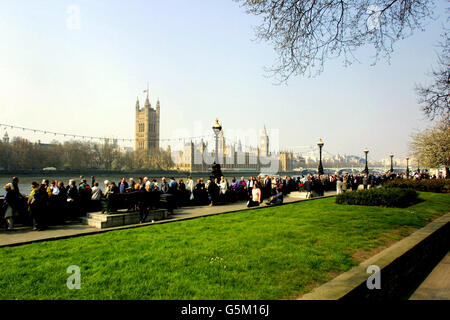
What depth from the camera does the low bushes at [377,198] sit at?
14258 mm

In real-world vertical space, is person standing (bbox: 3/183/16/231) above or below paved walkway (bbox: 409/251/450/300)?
above

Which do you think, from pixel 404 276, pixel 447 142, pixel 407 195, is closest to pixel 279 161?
pixel 447 142

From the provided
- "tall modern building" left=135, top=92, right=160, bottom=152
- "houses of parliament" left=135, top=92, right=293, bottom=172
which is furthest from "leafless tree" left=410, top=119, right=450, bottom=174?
"tall modern building" left=135, top=92, right=160, bottom=152

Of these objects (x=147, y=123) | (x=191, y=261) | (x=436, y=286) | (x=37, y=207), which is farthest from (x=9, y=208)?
(x=147, y=123)

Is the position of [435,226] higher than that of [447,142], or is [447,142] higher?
[447,142]

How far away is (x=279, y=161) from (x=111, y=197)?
151 meters

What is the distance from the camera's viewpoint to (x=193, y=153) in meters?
121

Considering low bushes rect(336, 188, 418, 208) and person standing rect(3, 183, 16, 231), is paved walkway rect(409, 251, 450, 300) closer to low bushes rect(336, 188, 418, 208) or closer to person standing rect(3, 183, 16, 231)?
low bushes rect(336, 188, 418, 208)

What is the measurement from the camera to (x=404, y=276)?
19.3ft

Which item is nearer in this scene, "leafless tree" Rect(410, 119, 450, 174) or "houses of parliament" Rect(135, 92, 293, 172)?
"leafless tree" Rect(410, 119, 450, 174)

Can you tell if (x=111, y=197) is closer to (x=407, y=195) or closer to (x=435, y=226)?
(x=435, y=226)

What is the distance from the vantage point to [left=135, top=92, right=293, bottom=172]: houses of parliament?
123 metres

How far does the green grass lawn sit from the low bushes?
20.8 feet

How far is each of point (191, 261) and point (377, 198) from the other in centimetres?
1215
